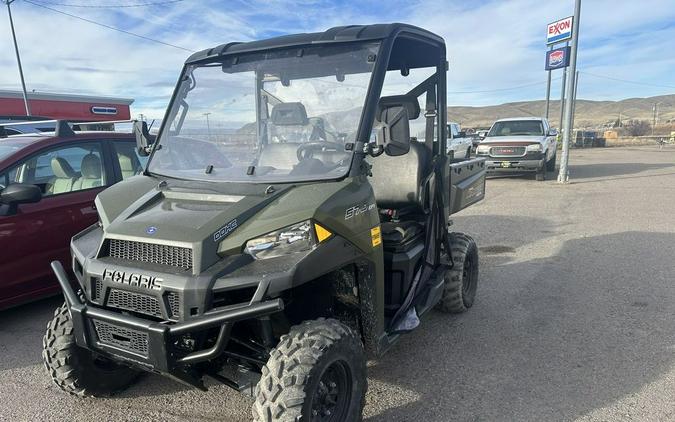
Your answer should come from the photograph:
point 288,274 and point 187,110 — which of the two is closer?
point 288,274

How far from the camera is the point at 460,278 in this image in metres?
4.60

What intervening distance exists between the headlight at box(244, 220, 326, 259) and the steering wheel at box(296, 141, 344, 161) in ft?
2.35

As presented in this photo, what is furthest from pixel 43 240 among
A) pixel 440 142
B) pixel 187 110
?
pixel 440 142

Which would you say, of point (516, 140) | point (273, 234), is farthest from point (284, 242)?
point (516, 140)

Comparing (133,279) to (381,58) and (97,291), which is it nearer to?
(97,291)

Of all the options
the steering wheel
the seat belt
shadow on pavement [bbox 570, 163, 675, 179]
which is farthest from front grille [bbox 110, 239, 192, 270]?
shadow on pavement [bbox 570, 163, 675, 179]

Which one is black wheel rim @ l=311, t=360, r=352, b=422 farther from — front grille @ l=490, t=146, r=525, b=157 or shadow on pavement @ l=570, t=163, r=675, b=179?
shadow on pavement @ l=570, t=163, r=675, b=179

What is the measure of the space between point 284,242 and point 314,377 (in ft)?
2.25

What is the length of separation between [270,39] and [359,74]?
0.73 metres

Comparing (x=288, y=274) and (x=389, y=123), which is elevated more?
(x=389, y=123)

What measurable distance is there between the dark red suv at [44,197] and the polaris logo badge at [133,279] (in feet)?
6.91

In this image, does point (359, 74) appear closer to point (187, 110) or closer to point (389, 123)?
point (389, 123)

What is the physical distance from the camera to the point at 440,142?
4375 millimetres

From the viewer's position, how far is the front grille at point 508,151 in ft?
52.4
